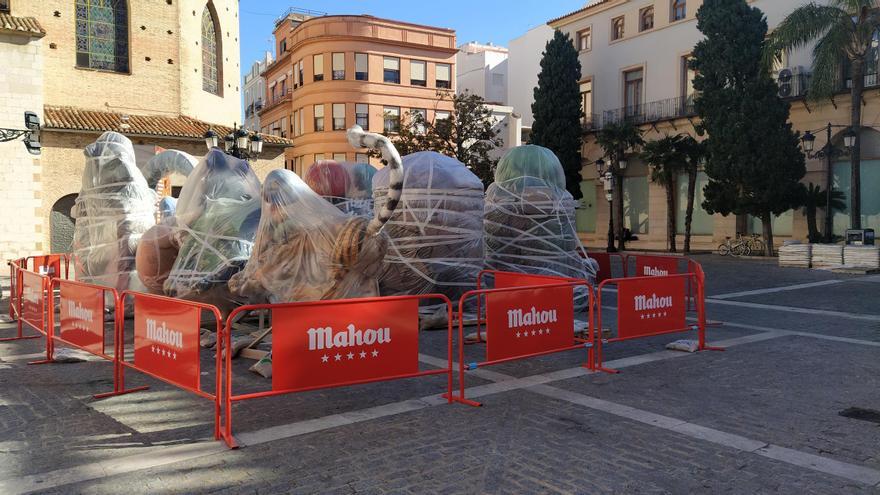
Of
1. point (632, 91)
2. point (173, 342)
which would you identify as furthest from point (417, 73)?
point (173, 342)

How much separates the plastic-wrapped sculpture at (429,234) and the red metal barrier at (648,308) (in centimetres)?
365

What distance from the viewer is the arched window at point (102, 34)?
2333cm

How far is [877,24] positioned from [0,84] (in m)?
28.5

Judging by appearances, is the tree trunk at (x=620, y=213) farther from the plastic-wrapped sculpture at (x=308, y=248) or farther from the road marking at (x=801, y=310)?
the plastic-wrapped sculpture at (x=308, y=248)

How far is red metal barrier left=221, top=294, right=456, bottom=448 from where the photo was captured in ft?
16.9

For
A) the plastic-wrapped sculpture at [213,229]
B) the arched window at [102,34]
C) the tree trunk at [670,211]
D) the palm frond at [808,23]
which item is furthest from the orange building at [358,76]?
the plastic-wrapped sculpture at [213,229]

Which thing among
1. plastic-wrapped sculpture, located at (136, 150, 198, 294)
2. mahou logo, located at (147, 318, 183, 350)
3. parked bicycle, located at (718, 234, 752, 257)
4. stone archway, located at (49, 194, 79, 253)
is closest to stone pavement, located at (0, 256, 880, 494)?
mahou logo, located at (147, 318, 183, 350)

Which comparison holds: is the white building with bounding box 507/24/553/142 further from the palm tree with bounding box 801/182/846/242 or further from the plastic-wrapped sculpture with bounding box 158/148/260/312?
the plastic-wrapped sculpture with bounding box 158/148/260/312

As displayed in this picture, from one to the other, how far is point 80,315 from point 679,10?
112ft

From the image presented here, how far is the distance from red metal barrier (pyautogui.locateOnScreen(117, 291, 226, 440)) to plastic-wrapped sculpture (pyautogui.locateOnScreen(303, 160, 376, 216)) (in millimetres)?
6408

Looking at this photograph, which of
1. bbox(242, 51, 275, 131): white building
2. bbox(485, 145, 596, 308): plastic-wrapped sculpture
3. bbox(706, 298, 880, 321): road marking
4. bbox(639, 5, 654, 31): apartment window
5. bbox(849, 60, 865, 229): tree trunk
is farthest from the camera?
bbox(242, 51, 275, 131): white building

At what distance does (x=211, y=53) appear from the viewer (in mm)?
27781

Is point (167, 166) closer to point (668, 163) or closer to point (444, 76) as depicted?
point (668, 163)

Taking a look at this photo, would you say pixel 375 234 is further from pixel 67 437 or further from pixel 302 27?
pixel 302 27
